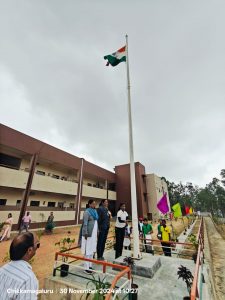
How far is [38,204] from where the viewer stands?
663 inches

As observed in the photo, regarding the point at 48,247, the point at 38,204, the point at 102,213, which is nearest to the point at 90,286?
the point at 102,213

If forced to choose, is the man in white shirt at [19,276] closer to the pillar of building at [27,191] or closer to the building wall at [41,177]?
the building wall at [41,177]

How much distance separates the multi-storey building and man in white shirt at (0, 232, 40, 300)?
522 inches

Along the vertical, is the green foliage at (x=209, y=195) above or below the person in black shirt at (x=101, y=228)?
above

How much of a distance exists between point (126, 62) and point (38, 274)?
8754 millimetres

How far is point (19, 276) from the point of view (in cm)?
142

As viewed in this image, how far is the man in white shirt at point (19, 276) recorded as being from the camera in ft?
4.55

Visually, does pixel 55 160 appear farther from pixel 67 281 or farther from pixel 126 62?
pixel 67 281

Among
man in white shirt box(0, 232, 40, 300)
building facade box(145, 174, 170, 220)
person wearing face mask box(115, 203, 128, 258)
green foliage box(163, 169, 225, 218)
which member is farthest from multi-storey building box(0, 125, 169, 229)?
green foliage box(163, 169, 225, 218)

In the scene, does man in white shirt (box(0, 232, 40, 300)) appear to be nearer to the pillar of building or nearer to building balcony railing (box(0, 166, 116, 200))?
building balcony railing (box(0, 166, 116, 200))

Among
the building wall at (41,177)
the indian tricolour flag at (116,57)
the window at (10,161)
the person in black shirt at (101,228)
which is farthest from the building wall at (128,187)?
the person in black shirt at (101,228)

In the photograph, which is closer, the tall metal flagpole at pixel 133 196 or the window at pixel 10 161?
the tall metal flagpole at pixel 133 196

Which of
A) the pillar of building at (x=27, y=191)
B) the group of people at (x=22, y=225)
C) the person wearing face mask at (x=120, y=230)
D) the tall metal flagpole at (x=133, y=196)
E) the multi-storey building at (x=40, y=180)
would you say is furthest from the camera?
the multi-storey building at (x=40, y=180)

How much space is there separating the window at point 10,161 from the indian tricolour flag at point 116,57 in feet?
41.9
